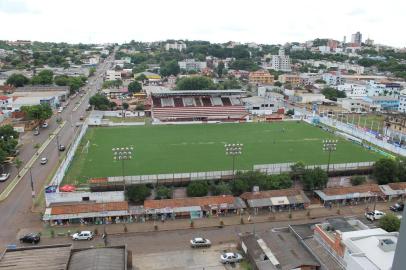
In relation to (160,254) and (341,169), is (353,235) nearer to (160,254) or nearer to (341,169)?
(160,254)

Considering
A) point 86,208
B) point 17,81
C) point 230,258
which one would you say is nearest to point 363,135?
point 230,258

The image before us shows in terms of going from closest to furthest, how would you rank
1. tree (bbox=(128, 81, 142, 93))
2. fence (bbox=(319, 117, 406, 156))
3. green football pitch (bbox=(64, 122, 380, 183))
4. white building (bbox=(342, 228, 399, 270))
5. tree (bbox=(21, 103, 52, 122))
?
white building (bbox=(342, 228, 399, 270)) < green football pitch (bbox=(64, 122, 380, 183)) < fence (bbox=(319, 117, 406, 156)) < tree (bbox=(21, 103, 52, 122)) < tree (bbox=(128, 81, 142, 93))

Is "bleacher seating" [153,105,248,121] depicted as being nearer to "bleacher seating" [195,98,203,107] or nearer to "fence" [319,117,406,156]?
"bleacher seating" [195,98,203,107]

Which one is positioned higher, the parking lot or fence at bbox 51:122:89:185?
fence at bbox 51:122:89:185

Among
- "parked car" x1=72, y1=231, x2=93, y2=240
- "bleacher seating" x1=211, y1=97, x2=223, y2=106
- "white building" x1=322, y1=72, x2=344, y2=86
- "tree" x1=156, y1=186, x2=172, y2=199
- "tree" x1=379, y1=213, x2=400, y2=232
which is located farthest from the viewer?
"white building" x1=322, y1=72, x2=344, y2=86

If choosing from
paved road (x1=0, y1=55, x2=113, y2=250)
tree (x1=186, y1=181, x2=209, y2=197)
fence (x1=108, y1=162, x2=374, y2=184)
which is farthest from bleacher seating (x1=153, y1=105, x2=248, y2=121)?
tree (x1=186, y1=181, x2=209, y2=197)

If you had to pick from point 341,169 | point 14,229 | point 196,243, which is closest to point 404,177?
point 341,169

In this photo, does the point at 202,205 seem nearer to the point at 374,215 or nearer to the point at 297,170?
the point at 297,170
